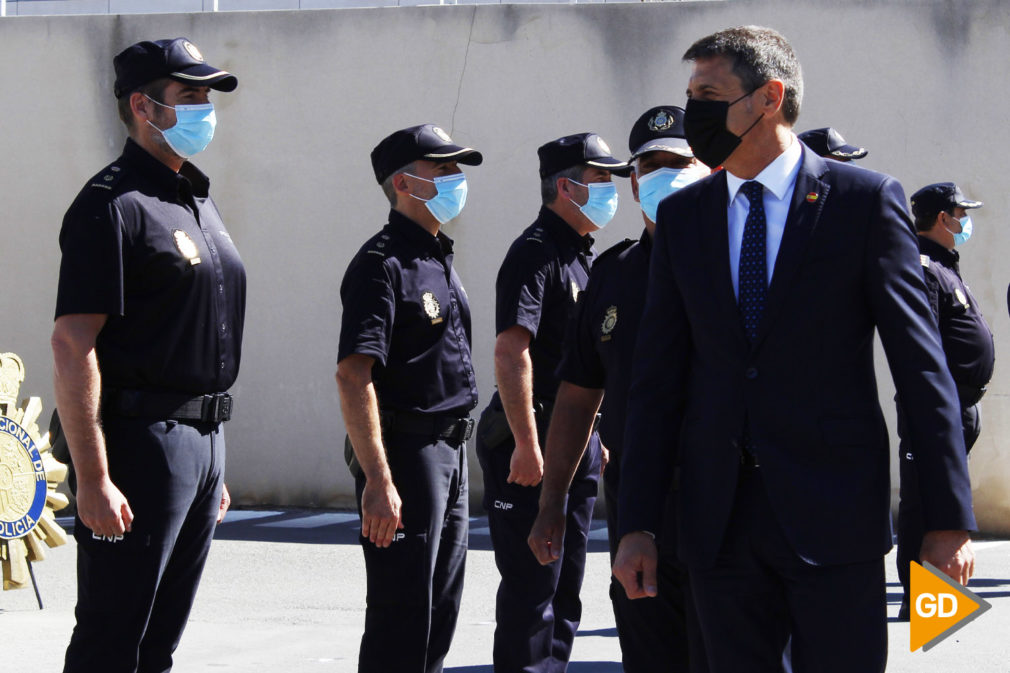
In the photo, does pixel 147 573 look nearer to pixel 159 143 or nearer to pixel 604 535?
pixel 159 143

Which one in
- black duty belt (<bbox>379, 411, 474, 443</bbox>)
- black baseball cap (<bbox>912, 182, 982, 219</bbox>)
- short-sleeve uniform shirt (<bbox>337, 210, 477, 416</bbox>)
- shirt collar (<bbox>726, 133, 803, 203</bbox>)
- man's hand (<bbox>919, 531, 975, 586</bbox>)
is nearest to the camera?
man's hand (<bbox>919, 531, 975, 586</bbox>)

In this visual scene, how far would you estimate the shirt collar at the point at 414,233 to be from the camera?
4.61m

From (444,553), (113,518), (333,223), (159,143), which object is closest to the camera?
(113,518)

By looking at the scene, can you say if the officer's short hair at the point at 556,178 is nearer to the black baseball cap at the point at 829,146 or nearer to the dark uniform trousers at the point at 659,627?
the black baseball cap at the point at 829,146

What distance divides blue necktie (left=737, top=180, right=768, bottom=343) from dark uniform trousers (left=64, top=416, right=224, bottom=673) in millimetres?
1655

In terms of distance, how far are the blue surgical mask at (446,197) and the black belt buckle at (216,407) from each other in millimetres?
1241

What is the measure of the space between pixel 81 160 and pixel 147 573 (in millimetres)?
8263

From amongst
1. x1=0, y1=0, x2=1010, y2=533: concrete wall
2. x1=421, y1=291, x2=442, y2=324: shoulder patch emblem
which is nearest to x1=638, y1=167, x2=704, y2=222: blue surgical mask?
x1=421, y1=291, x2=442, y2=324: shoulder patch emblem

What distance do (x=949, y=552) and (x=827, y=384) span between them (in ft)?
1.39

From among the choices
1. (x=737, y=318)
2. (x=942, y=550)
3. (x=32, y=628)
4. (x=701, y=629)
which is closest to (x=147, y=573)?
(x=701, y=629)

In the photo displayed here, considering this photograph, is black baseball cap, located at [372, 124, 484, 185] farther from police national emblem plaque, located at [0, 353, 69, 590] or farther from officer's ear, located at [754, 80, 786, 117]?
police national emblem plaque, located at [0, 353, 69, 590]

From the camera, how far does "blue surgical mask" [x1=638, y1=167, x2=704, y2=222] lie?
13.9 ft

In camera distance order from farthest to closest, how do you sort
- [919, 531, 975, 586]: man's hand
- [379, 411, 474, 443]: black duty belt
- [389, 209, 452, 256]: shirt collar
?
[389, 209, 452, 256]: shirt collar < [379, 411, 474, 443]: black duty belt < [919, 531, 975, 586]: man's hand

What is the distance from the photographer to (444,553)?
4.49 m
